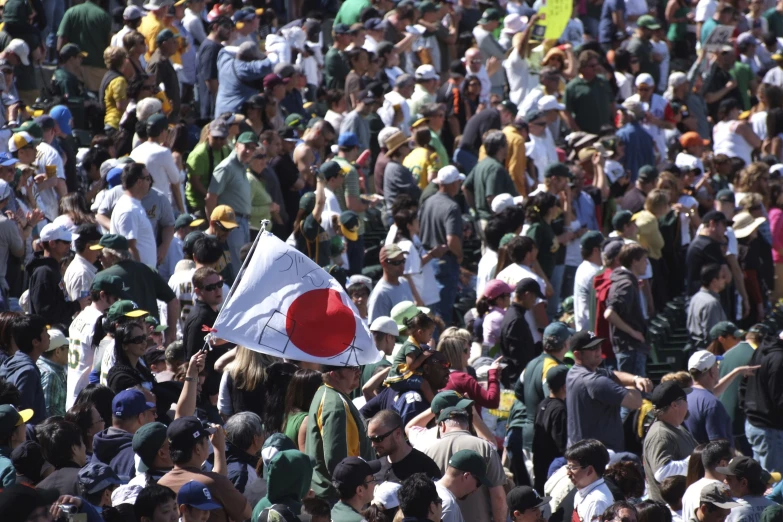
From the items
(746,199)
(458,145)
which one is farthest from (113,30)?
(746,199)

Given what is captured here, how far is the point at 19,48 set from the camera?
575 inches

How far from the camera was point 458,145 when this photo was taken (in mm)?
15508

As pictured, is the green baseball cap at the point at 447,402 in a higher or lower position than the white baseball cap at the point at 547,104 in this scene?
higher

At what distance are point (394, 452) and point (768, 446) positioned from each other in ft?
14.4

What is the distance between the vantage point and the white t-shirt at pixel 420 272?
11719mm

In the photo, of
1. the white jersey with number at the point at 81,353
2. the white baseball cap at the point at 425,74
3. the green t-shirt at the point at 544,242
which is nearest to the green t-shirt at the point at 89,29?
the white baseball cap at the point at 425,74

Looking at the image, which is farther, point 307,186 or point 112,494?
point 307,186

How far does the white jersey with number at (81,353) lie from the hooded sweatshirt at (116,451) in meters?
1.67

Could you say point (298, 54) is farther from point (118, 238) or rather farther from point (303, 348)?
point (303, 348)

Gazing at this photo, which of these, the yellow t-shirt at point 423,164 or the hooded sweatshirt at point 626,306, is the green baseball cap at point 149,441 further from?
the yellow t-shirt at point 423,164

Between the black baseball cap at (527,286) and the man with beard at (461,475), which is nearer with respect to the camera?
the man with beard at (461,475)

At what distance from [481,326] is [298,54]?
22.5ft

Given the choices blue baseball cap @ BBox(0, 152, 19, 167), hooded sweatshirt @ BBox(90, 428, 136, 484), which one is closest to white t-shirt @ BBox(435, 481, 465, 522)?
hooded sweatshirt @ BBox(90, 428, 136, 484)

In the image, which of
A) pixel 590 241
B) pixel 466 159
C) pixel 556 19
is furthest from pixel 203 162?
pixel 556 19
